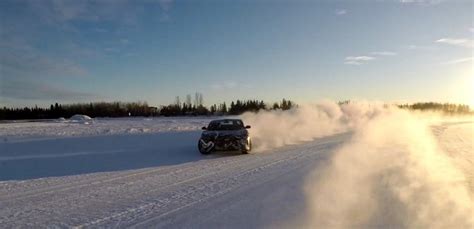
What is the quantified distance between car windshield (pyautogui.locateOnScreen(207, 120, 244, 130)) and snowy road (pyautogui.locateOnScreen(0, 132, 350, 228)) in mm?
2322

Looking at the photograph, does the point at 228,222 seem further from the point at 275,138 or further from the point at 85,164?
the point at 275,138

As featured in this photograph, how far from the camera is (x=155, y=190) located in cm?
1070

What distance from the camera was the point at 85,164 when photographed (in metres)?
17.3

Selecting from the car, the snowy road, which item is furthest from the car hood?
the snowy road

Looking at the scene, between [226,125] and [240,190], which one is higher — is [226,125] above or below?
above

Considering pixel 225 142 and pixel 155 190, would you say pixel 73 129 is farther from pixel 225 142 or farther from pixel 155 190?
pixel 155 190

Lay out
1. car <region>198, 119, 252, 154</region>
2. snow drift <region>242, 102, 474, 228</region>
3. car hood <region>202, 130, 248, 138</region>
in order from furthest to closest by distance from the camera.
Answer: car hood <region>202, 130, 248, 138</region> → car <region>198, 119, 252, 154</region> → snow drift <region>242, 102, 474, 228</region>

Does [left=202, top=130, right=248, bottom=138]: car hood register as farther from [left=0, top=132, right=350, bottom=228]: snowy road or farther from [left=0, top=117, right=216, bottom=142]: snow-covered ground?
[left=0, top=117, right=216, bottom=142]: snow-covered ground

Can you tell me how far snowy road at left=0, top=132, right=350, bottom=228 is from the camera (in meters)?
7.86

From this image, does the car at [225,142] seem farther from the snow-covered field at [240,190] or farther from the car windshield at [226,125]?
the car windshield at [226,125]

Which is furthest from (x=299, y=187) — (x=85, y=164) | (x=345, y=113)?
(x=345, y=113)

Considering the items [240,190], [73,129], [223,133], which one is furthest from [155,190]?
[73,129]

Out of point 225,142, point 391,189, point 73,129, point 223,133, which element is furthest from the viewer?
point 73,129

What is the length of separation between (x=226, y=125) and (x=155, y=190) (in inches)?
447
